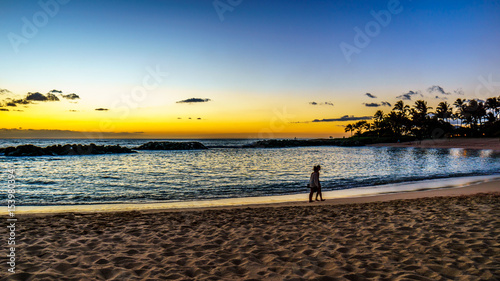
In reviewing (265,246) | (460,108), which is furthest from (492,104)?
(265,246)

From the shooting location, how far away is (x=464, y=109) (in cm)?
11556

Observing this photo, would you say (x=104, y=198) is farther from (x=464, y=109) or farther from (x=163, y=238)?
(x=464, y=109)

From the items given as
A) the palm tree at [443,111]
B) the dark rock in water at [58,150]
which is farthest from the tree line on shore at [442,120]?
the dark rock in water at [58,150]

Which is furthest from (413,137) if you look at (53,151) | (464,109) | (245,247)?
(245,247)

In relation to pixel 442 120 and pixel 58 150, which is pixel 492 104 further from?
pixel 58 150

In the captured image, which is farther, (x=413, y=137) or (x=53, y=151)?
(x=413, y=137)

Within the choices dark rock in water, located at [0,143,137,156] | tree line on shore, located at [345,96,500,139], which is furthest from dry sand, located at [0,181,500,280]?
tree line on shore, located at [345,96,500,139]

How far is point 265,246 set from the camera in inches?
247

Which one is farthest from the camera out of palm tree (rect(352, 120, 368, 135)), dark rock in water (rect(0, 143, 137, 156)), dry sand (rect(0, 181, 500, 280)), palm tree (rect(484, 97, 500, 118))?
palm tree (rect(352, 120, 368, 135))

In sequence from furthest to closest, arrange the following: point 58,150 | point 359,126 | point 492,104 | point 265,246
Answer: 1. point 359,126
2. point 492,104
3. point 58,150
4. point 265,246

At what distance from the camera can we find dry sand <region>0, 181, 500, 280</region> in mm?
4879

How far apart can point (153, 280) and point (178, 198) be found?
10017 millimetres

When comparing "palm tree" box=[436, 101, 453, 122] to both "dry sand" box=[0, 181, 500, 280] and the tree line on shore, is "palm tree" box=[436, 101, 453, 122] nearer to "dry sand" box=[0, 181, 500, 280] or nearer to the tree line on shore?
the tree line on shore

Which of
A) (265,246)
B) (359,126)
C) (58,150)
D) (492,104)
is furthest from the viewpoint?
(359,126)
